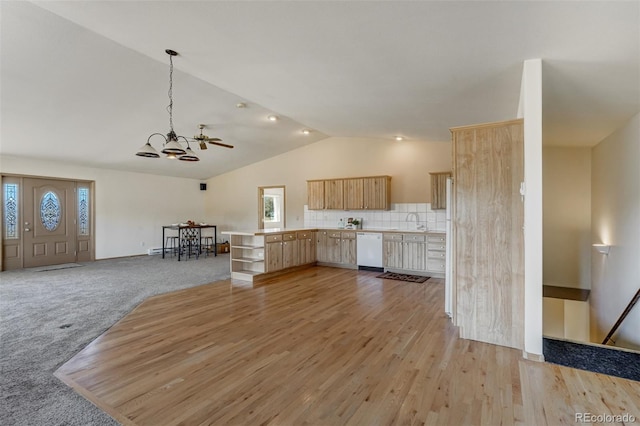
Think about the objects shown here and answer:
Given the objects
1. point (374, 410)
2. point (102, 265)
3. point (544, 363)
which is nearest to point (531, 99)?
point (544, 363)

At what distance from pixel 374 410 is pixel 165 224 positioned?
9466mm

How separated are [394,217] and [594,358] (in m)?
4.62

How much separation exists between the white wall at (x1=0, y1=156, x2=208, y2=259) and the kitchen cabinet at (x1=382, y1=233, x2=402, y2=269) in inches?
277

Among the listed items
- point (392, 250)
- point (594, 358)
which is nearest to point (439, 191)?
point (392, 250)

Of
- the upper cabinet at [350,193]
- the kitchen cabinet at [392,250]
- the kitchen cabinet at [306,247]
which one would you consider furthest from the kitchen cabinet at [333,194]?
the kitchen cabinet at [392,250]

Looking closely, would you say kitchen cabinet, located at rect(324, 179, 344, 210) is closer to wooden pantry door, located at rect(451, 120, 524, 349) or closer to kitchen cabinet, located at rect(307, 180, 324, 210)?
kitchen cabinet, located at rect(307, 180, 324, 210)

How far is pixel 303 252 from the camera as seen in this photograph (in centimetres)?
707

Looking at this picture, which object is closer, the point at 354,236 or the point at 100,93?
the point at 100,93

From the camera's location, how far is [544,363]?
8.63ft

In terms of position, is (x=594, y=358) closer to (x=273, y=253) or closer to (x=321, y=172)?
(x=273, y=253)

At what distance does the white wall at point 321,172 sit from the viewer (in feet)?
22.4

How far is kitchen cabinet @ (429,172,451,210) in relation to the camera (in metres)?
6.29

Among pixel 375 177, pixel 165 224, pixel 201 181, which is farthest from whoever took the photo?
pixel 201 181

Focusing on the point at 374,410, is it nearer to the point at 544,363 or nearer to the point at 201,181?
the point at 544,363
